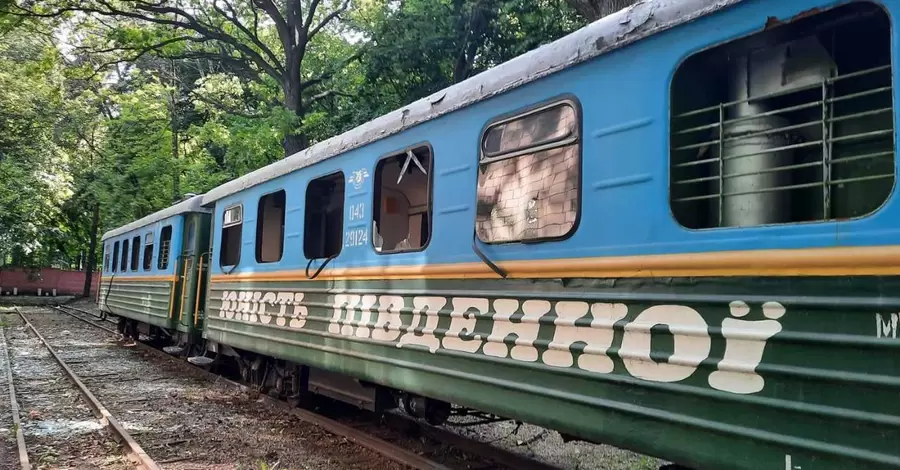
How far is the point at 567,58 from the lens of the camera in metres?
3.58

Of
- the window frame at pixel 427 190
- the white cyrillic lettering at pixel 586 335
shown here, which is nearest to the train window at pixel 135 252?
the window frame at pixel 427 190

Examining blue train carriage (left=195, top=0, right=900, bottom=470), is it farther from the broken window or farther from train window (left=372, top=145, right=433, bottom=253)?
the broken window

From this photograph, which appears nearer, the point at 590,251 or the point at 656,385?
the point at 656,385

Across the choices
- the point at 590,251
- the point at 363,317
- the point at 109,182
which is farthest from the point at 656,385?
the point at 109,182

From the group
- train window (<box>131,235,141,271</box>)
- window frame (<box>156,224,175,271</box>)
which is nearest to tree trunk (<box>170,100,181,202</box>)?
train window (<box>131,235,141,271</box>)

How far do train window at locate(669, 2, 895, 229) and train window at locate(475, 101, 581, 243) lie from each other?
25.2 inches

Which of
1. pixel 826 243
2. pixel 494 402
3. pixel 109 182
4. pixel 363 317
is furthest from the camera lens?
pixel 109 182

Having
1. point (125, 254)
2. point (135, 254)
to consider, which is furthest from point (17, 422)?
point (125, 254)

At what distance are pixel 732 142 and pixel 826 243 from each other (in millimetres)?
693

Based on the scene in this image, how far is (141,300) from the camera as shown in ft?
45.2

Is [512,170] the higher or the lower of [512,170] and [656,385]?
the higher

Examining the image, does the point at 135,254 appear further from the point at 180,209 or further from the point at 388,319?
the point at 388,319

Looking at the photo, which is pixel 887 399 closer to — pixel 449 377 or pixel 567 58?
pixel 567 58

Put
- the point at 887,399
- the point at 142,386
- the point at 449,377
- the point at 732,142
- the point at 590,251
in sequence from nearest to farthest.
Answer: the point at 887,399 < the point at 732,142 < the point at 590,251 < the point at 449,377 < the point at 142,386
